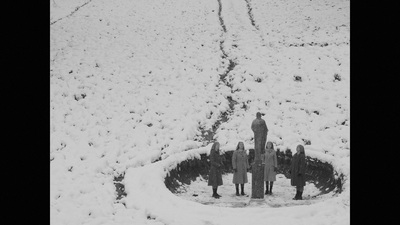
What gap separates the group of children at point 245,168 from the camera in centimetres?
920

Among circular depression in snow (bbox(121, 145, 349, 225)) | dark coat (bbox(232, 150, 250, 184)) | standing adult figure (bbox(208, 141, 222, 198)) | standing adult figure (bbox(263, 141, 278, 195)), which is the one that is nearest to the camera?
circular depression in snow (bbox(121, 145, 349, 225))

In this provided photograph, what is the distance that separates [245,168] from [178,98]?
19.9 ft

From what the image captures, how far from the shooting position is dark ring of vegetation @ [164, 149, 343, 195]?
32.2ft

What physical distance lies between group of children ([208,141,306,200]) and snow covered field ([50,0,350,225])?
799 mm

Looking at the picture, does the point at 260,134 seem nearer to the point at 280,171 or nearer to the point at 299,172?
the point at 299,172

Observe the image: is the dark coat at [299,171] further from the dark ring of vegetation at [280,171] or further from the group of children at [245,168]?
the dark ring of vegetation at [280,171]

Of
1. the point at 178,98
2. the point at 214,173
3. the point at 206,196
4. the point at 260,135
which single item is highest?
the point at 178,98

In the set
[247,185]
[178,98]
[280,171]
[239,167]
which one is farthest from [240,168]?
[178,98]

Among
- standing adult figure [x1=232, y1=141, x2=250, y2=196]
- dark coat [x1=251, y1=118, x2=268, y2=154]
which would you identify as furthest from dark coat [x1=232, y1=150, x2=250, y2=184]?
dark coat [x1=251, y1=118, x2=268, y2=154]

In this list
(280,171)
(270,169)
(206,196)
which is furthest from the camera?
(280,171)

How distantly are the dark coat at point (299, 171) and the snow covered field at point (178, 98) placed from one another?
899mm

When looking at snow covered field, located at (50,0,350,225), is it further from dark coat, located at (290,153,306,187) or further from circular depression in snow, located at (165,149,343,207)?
dark coat, located at (290,153,306,187)

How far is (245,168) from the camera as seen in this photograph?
9844 millimetres

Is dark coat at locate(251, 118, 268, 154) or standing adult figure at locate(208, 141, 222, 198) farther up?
dark coat at locate(251, 118, 268, 154)
